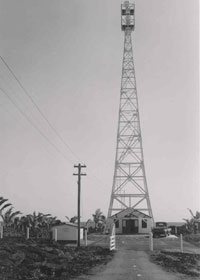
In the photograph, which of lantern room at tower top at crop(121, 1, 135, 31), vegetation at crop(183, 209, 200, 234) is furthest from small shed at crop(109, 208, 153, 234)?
lantern room at tower top at crop(121, 1, 135, 31)

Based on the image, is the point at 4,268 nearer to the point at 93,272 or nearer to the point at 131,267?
the point at 93,272

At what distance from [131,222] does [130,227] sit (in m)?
0.64

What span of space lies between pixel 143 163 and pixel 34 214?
1717cm

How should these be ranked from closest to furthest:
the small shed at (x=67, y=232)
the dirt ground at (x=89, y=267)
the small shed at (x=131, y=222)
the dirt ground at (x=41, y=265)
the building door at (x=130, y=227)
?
the dirt ground at (x=41, y=265)
the dirt ground at (x=89, y=267)
the small shed at (x=67, y=232)
the small shed at (x=131, y=222)
the building door at (x=130, y=227)

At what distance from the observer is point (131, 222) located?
45.8m

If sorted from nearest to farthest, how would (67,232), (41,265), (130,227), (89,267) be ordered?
(41,265), (89,267), (67,232), (130,227)

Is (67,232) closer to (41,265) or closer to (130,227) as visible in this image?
(130,227)

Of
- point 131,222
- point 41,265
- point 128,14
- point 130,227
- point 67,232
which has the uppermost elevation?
point 128,14

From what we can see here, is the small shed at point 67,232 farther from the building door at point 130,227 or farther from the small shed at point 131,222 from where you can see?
the building door at point 130,227

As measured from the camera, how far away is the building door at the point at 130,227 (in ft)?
150

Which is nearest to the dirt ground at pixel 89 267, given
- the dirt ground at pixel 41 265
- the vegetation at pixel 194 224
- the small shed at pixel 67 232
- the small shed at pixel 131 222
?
the dirt ground at pixel 41 265

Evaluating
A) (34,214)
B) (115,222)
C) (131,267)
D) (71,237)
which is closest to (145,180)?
(115,222)

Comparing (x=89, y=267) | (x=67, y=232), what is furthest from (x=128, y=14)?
(x=89, y=267)

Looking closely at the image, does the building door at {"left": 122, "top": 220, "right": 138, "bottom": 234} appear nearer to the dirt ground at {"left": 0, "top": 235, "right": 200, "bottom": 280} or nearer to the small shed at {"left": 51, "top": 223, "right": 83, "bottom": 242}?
the small shed at {"left": 51, "top": 223, "right": 83, "bottom": 242}
